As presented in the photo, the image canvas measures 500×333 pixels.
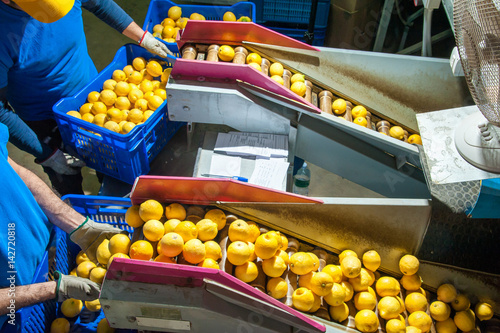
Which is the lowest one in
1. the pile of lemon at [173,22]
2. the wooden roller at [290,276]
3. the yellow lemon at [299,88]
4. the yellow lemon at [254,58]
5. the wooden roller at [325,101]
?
the wooden roller at [290,276]

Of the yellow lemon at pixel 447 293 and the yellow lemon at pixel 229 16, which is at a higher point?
the yellow lemon at pixel 229 16

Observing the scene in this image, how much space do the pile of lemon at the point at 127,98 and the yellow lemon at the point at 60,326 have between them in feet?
4.53

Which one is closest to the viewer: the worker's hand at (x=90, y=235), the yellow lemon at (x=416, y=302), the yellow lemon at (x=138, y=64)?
the yellow lemon at (x=416, y=302)

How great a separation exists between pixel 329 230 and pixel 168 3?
10.3ft

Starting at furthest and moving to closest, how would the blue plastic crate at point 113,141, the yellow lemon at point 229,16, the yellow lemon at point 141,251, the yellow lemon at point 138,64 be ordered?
the yellow lemon at point 229,16 → the yellow lemon at point 138,64 → the blue plastic crate at point 113,141 → the yellow lemon at point 141,251

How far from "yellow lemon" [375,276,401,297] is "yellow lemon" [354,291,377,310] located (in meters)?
0.07

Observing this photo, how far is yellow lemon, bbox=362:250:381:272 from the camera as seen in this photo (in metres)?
A: 2.08

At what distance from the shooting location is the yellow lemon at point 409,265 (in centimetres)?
204

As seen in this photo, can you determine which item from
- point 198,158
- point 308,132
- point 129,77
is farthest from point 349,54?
point 129,77

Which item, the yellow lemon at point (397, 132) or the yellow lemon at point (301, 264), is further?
the yellow lemon at point (397, 132)

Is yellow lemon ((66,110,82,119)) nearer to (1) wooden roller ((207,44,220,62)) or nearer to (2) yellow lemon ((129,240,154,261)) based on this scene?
(1) wooden roller ((207,44,220,62))

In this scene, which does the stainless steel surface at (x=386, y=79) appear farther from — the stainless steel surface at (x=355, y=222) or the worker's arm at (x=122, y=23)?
the stainless steel surface at (x=355, y=222)

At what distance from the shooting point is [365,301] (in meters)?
1.98

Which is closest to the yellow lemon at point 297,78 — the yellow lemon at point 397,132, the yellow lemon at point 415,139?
the yellow lemon at point 397,132
